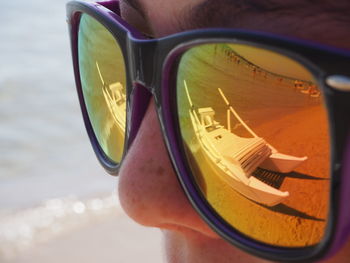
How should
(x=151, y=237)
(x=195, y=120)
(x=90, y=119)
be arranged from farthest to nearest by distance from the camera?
(x=151, y=237) → (x=90, y=119) → (x=195, y=120)

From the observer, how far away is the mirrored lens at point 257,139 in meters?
0.85

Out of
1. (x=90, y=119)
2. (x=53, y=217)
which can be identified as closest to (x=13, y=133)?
(x=53, y=217)

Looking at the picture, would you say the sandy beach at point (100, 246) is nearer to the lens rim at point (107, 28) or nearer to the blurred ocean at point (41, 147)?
the blurred ocean at point (41, 147)

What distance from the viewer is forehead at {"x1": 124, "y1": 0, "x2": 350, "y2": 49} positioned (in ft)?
2.82

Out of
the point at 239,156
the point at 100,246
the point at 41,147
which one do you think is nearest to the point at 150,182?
the point at 239,156

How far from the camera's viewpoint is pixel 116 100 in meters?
1.28

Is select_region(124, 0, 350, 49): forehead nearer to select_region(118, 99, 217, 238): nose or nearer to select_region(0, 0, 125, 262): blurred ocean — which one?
select_region(118, 99, 217, 238): nose

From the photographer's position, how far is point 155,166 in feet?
3.39

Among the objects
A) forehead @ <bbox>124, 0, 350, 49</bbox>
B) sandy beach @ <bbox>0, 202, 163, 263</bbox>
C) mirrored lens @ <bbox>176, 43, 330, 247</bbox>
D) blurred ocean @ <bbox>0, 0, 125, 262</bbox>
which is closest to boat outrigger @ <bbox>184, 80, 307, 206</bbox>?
mirrored lens @ <bbox>176, 43, 330, 247</bbox>

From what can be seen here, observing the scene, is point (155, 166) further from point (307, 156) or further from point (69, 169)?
point (69, 169)

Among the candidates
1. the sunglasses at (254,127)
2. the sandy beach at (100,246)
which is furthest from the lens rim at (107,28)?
the sandy beach at (100,246)

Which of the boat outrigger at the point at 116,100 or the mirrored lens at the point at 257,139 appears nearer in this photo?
the mirrored lens at the point at 257,139

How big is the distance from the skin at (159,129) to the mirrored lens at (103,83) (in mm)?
95

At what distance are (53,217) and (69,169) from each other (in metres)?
0.45
